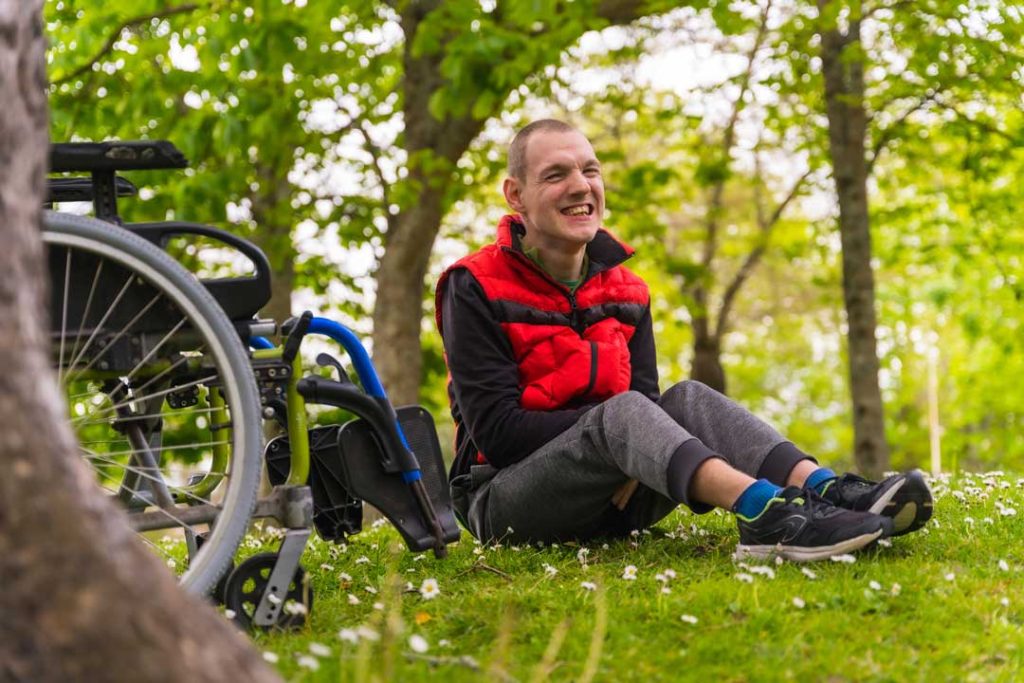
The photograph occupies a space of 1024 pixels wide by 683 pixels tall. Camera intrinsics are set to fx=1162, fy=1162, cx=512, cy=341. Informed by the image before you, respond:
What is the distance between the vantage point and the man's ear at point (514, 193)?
4.14 m

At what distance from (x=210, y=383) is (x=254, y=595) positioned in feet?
1.78

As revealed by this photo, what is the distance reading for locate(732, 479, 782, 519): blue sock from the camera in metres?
3.29

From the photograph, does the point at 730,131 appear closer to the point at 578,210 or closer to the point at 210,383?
the point at 578,210

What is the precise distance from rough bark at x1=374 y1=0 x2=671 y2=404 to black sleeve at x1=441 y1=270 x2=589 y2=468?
196 inches

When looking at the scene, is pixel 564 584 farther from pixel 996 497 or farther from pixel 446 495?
pixel 996 497

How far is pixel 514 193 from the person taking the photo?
4156 mm

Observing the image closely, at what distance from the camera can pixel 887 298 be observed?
22703 mm

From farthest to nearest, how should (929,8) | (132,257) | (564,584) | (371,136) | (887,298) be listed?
(887,298)
(371,136)
(929,8)
(564,584)
(132,257)

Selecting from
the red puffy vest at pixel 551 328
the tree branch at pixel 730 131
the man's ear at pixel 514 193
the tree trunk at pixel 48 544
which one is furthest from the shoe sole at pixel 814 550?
the tree branch at pixel 730 131

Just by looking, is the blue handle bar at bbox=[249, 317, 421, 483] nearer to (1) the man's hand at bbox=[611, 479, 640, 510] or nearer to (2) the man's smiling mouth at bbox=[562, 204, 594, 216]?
(1) the man's hand at bbox=[611, 479, 640, 510]

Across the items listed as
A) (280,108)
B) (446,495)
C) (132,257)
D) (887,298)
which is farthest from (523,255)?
(887,298)

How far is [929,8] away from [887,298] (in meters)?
15.7

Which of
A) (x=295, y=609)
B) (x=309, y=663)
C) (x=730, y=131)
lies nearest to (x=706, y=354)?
(x=730, y=131)

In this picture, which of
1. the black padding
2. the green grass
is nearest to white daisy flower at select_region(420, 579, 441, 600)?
the green grass
